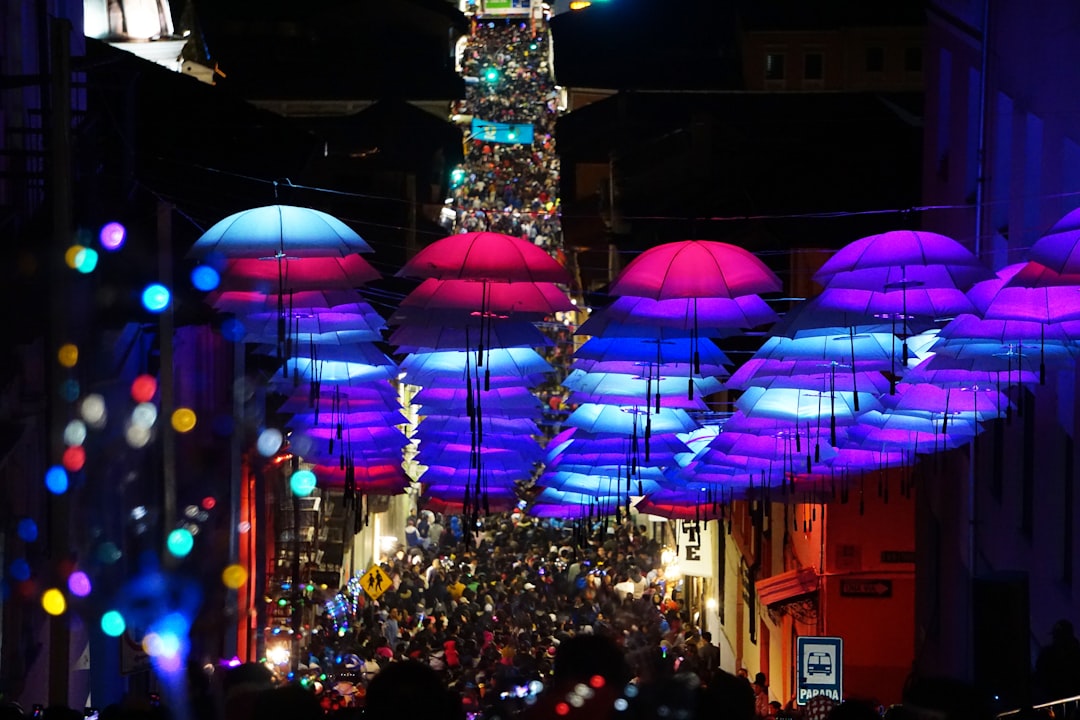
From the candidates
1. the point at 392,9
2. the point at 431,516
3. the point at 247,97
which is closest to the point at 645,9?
the point at 392,9

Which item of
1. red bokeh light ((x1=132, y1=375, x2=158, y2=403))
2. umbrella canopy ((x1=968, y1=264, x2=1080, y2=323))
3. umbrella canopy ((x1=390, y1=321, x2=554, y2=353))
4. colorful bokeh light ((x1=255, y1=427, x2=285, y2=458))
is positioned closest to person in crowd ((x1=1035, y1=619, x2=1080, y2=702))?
umbrella canopy ((x1=968, y1=264, x2=1080, y2=323))

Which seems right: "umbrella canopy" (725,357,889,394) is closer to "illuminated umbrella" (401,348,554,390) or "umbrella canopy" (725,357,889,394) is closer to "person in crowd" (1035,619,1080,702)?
"illuminated umbrella" (401,348,554,390)

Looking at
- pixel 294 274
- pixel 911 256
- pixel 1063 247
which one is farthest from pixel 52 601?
pixel 1063 247

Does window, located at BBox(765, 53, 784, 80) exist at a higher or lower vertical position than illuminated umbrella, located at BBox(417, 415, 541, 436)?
Result: higher

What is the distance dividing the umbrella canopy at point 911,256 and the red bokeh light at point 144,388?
1024cm

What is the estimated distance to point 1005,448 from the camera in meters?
21.9

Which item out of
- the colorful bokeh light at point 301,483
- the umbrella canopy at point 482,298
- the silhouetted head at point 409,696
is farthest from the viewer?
the colorful bokeh light at point 301,483

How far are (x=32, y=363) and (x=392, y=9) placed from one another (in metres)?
47.1

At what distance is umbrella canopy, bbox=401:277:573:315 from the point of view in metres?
17.3

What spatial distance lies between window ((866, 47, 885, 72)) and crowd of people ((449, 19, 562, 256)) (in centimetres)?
1867

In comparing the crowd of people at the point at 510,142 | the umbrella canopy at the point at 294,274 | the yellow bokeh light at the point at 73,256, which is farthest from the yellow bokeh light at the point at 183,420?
the crowd of people at the point at 510,142

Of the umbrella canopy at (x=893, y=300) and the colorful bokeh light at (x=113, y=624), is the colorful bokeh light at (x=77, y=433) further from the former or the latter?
the umbrella canopy at (x=893, y=300)

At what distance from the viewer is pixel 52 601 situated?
17.1 metres

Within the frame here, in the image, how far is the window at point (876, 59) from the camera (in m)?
49.6
